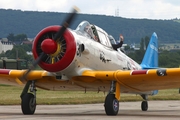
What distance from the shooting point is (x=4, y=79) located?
60.2 ft

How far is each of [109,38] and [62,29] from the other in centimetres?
320

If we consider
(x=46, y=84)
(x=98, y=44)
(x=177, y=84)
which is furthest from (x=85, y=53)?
(x=177, y=84)

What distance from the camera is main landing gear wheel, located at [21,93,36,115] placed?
16094 millimetres

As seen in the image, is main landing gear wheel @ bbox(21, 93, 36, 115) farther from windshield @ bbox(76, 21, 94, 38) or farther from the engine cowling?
windshield @ bbox(76, 21, 94, 38)

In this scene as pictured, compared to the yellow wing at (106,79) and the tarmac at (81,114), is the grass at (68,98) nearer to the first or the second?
the tarmac at (81,114)

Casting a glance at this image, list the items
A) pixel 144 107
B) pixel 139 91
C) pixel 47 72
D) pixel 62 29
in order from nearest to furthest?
pixel 62 29 < pixel 47 72 < pixel 139 91 < pixel 144 107

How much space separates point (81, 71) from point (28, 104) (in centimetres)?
193

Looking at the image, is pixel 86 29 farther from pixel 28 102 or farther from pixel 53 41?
A: pixel 28 102

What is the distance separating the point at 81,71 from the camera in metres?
16.0

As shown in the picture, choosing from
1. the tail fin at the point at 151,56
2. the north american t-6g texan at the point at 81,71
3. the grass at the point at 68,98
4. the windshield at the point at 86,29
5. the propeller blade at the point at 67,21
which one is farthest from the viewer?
the grass at the point at 68,98

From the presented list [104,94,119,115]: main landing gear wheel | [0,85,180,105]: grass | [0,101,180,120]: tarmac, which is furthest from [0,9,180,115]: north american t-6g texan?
[0,85,180,105]: grass

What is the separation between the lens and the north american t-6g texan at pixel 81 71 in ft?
50.4

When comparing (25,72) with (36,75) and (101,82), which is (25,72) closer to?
(36,75)

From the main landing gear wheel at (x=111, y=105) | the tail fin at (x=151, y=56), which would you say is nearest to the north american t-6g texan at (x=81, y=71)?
the main landing gear wheel at (x=111, y=105)
